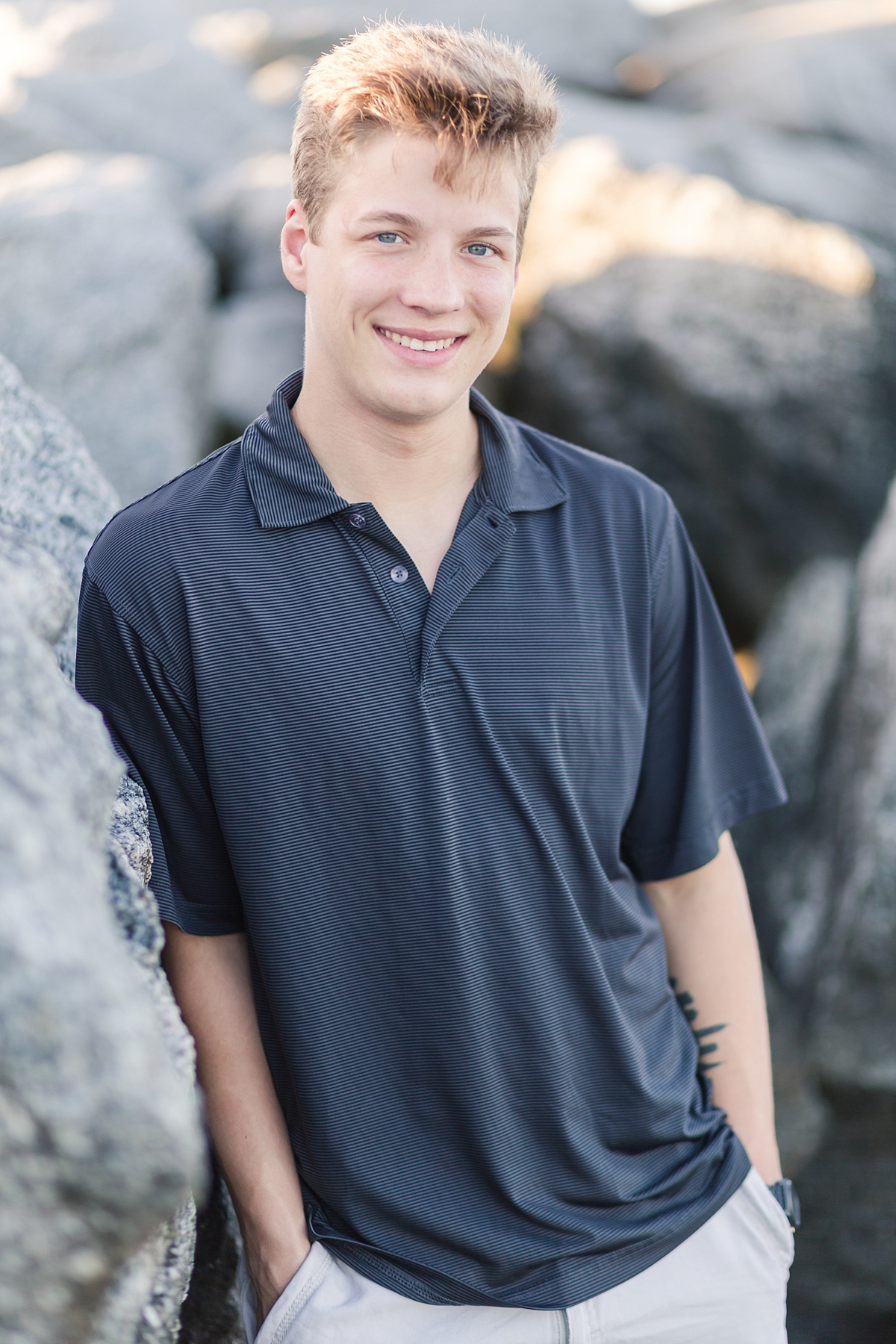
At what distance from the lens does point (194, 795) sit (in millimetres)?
1912

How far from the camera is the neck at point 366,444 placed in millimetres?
2025

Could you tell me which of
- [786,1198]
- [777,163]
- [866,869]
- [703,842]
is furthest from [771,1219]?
[777,163]

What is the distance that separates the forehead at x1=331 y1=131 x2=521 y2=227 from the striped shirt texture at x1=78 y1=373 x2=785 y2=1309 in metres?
0.41

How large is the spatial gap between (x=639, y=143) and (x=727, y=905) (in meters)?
5.18

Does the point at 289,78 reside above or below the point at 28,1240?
above

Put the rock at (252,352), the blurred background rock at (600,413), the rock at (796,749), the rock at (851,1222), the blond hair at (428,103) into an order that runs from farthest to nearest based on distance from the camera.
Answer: the rock at (252,352), the rock at (796,749), the rock at (851,1222), the blond hair at (428,103), the blurred background rock at (600,413)

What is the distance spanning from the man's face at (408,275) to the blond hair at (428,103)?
3cm

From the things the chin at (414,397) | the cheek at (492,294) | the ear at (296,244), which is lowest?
the chin at (414,397)

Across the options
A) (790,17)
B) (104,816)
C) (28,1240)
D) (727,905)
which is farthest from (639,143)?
(28,1240)

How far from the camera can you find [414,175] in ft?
6.14

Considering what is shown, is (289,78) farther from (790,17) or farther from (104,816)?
(104,816)

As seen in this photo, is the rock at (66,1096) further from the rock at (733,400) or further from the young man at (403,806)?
the rock at (733,400)

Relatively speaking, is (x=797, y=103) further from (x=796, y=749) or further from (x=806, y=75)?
(x=796, y=749)

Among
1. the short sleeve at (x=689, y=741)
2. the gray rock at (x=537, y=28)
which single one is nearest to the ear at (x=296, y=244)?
the short sleeve at (x=689, y=741)
